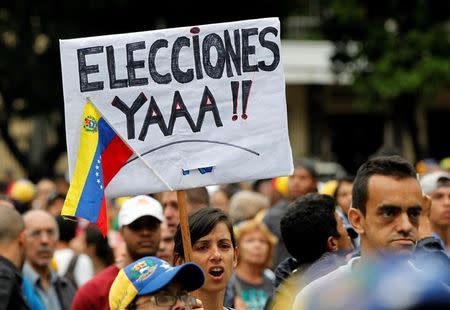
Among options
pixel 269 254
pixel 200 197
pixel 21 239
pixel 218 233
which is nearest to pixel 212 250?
pixel 218 233

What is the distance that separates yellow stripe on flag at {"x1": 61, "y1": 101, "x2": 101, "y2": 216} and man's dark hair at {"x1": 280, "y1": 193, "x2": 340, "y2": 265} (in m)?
1.24

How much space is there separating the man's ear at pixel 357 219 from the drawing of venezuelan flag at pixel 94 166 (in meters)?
0.94

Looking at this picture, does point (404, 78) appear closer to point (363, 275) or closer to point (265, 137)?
point (265, 137)

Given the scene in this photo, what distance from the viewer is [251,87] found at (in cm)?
504

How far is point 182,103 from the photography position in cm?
493

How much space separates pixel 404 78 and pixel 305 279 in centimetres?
2263

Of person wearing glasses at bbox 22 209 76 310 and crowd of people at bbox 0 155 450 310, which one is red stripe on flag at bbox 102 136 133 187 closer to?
crowd of people at bbox 0 155 450 310

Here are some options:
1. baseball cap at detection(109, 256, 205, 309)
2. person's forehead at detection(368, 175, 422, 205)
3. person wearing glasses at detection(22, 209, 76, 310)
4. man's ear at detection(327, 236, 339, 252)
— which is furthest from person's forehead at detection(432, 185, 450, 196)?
baseball cap at detection(109, 256, 205, 309)

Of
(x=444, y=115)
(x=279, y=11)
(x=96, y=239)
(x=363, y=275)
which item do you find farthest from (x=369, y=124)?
(x=363, y=275)

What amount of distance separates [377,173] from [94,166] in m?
1.12

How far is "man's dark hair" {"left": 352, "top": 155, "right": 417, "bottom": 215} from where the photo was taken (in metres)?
4.58

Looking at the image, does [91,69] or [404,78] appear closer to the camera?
[91,69]

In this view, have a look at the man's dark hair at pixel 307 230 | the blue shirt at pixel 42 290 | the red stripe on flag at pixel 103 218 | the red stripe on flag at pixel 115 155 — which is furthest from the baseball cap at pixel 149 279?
the blue shirt at pixel 42 290

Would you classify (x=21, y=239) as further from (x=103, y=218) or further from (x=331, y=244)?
(x=103, y=218)
